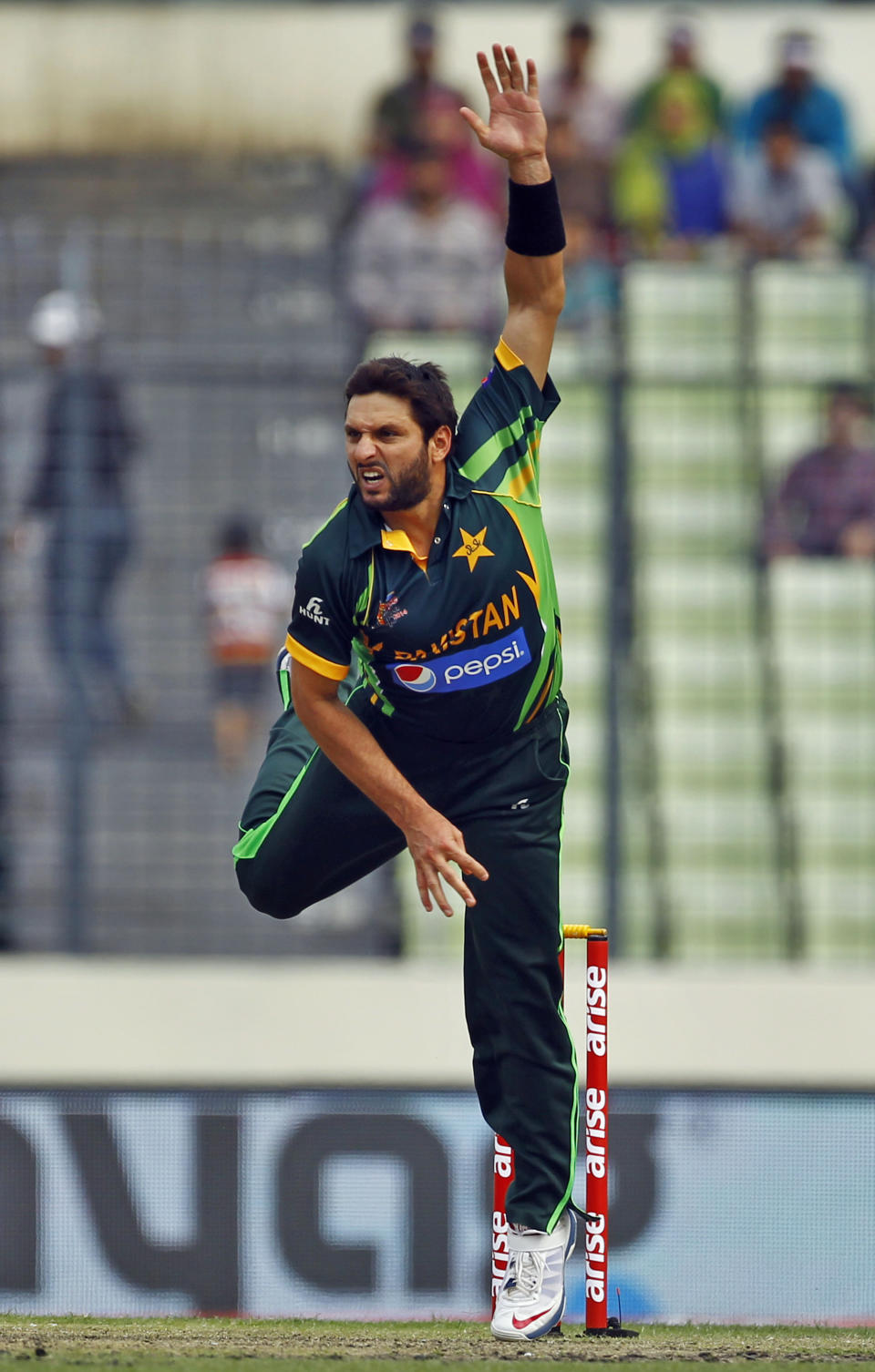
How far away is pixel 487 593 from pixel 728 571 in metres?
5.51

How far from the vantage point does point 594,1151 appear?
561cm

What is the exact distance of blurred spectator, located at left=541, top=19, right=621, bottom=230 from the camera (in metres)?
11.6

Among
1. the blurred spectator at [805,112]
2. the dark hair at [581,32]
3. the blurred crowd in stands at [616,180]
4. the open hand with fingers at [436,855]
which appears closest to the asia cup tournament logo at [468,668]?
the open hand with fingers at [436,855]

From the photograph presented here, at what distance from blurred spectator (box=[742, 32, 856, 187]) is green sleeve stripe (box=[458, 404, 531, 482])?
772cm

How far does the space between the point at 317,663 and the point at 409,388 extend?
0.70 meters

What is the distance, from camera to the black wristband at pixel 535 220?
5.03 metres

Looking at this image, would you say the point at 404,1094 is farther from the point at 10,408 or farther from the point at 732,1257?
the point at 10,408

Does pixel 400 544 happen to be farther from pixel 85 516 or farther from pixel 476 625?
pixel 85 516

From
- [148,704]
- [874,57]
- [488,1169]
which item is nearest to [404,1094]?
[488,1169]

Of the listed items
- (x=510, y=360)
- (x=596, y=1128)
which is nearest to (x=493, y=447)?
(x=510, y=360)

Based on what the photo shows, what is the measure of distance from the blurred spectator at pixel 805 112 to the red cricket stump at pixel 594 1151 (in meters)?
7.89

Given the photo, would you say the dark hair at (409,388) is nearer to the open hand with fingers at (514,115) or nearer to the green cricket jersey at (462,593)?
the green cricket jersey at (462,593)

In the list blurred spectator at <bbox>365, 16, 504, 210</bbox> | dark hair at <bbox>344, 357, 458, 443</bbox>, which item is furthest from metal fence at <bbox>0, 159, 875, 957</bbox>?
dark hair at <bbox>344, 357, 458, 443</bbox>

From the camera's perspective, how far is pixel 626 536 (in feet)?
30.4
